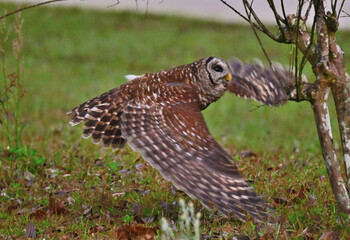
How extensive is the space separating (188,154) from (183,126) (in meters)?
0.31

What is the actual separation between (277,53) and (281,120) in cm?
642

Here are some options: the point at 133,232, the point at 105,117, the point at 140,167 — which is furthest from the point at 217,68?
the point at 133,232

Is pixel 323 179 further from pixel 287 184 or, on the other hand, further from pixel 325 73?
pixel 325 73

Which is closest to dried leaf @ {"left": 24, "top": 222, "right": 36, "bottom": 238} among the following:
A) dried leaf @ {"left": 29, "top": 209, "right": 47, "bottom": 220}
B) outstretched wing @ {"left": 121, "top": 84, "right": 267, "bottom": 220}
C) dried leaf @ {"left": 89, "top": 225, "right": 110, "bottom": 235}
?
dried leaf @ {"left": 29, "top": 209, "right": 47, "bottom": 220}

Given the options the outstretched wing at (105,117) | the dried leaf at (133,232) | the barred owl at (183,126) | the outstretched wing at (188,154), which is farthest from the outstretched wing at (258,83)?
the dried leaf at (133,232)

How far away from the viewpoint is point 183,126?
5098 millimetres

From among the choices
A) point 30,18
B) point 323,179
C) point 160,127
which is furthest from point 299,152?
point 30,18

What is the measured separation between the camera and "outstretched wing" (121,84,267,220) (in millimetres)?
4684

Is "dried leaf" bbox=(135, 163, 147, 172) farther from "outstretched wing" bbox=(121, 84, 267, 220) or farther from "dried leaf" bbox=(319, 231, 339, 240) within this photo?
"dried leaf" bbox=(319, 231, 339, 240)

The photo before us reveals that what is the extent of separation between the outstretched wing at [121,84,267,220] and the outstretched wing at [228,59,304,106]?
115 cm

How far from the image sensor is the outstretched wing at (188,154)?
4684 millimetres

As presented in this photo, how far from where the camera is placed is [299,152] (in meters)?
8.31

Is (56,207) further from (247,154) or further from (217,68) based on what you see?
(247,154)

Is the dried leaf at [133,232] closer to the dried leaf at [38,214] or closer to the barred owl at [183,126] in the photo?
the barred owl at [183,126]
